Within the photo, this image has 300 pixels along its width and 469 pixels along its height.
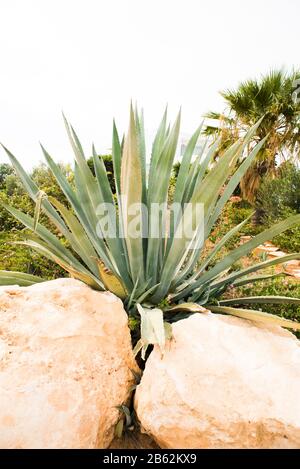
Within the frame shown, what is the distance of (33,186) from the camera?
2350mm

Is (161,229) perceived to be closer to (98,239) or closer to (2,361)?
(98,239)

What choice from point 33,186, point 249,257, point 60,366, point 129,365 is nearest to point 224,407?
point 129,365

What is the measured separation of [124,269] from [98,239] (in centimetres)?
29

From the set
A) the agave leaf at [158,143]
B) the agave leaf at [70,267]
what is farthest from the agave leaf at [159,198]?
the agave leaf at [70,267]

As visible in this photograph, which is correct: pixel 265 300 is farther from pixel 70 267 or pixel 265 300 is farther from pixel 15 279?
pixel 15 279

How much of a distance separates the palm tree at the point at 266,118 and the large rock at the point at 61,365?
7.96 metres

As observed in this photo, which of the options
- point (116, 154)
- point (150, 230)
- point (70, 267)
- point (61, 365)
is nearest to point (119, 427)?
point (61, 365)

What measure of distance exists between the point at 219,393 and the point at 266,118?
28.5ft

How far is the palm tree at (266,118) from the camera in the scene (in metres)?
9.01

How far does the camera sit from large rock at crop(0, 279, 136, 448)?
1.36m

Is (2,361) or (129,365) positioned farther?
(129,365)

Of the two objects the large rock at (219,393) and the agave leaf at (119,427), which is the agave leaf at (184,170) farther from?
the agave leaf at (119,427)

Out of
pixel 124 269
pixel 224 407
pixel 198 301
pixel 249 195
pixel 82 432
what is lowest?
pixel 82 432

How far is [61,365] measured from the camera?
1521 millimetres
